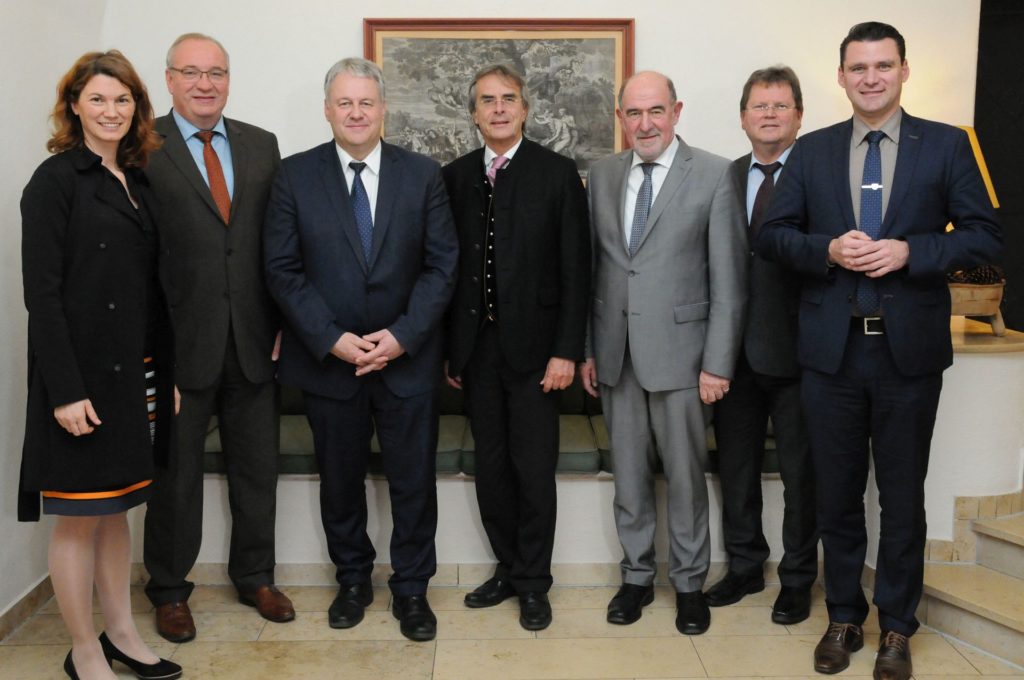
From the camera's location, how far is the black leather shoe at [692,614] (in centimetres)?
333

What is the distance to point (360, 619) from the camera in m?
3.42

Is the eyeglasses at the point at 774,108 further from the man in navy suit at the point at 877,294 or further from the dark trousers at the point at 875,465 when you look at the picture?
the dark trousers at the point at 875,465

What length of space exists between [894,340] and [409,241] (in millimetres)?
1494

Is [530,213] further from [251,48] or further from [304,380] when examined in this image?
[251,48]

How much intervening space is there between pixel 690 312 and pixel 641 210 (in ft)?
1.20

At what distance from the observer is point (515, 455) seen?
3340 mm

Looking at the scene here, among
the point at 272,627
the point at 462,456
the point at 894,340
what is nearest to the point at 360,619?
the point at 272,627

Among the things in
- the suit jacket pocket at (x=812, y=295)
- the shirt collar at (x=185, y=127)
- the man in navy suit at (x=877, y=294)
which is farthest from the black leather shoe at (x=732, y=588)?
the shirt collar at (x=185, y=127)

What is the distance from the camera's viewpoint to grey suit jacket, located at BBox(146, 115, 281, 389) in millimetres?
3166

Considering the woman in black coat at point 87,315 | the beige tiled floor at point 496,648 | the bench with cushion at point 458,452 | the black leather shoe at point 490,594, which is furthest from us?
the bench with cushion at point 458,452

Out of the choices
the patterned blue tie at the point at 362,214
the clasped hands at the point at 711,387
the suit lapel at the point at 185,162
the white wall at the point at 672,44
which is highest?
the white wall at the point at 672,44

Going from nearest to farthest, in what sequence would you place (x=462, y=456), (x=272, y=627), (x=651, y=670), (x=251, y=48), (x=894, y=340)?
(x=894, y=340)
(x=651, y=670)
(x=272, y=627)
(x=462, y=456)
(x=251, y=48)

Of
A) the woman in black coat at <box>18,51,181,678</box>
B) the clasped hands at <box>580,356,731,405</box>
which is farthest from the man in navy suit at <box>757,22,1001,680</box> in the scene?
the woman in black coat at <box>18,51,181,678</box>

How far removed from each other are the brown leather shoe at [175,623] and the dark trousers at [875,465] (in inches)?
81.3
